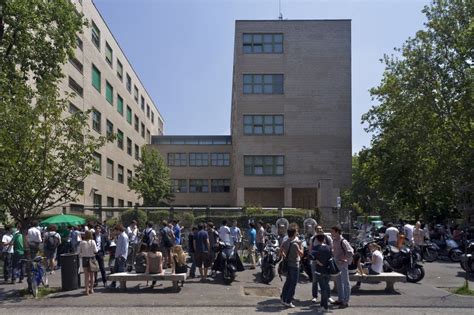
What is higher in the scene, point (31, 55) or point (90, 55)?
point (90, 55)

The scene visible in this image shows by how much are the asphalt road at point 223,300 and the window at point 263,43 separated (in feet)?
114

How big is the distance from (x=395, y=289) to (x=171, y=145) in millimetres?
58288

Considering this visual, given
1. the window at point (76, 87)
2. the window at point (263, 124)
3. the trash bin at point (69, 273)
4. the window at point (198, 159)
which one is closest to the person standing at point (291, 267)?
the trash bin at point (69, 273)

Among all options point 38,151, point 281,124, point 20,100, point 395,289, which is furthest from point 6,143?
point 281,124

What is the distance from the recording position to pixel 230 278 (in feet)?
50.6

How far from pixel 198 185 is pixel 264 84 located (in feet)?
80.4

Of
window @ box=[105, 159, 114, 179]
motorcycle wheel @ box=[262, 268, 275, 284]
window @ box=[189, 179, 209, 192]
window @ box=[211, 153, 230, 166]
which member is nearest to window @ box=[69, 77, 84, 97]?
window @ box=[105, 159, 114, 179]

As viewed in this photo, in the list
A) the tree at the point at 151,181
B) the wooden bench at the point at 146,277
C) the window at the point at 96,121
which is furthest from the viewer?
the tree at the point at 151,181

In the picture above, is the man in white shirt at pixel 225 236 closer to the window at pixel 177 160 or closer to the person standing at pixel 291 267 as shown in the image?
the person standing at pixel 291 267

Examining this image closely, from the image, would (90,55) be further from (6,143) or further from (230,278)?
(230,278)

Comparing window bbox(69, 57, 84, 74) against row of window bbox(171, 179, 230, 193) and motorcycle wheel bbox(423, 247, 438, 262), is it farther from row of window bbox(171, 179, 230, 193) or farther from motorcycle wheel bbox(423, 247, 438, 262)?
row of window bbox(171, 179, 230, 193)

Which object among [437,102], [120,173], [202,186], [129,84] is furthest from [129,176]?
[437,102]

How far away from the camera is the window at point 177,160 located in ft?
230

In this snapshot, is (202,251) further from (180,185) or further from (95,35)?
(180,185)
